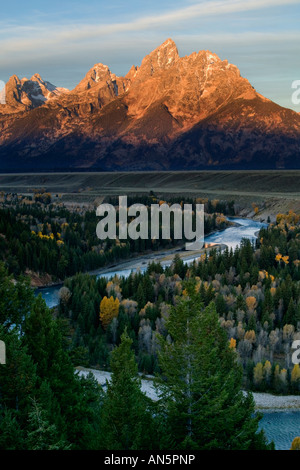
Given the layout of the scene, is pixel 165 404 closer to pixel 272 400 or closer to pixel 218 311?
pixel 272 400

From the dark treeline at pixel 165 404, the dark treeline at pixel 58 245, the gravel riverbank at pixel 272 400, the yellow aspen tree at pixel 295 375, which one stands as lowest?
the gravel riverbank at pixel 272 400

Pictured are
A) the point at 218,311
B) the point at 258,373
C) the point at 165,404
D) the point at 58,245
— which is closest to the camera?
the point at 165,404

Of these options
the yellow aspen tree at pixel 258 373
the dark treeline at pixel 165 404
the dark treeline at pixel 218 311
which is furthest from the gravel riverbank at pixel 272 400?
the dark treeline at pixel 165 404

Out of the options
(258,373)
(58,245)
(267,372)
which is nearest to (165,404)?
(258,373)

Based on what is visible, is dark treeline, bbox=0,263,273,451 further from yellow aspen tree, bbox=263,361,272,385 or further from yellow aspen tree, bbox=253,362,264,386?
yellow aspen tree, bbox=263,361,272,385

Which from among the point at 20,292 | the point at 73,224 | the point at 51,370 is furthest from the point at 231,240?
the point at 51,370

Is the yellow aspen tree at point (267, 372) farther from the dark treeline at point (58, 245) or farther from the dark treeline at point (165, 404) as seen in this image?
the dark treeline at point (58, 245)

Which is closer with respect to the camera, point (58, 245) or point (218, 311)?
point (218, 311)

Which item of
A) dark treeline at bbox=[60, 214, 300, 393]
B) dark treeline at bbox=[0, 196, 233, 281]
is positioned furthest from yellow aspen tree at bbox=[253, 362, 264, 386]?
dark treeline at bbox=[0, 196, 233, 281]
